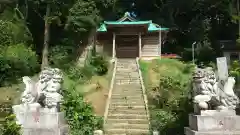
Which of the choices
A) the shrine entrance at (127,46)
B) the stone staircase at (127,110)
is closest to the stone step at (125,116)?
the stone staircase at (127,110)

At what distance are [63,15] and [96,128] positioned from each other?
576 inches

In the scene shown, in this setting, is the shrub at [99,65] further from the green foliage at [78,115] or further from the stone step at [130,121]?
the green foliage at [78,115]

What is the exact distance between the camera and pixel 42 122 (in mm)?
7148

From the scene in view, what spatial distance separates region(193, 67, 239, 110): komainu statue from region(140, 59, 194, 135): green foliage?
1.84 metres

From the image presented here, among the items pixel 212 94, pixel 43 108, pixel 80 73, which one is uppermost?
pixel 80 73

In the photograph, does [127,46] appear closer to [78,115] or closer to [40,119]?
[78,115]

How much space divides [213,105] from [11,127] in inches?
184

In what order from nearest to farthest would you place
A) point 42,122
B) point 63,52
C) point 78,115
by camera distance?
point 42,122, point 78,115, point 63,52

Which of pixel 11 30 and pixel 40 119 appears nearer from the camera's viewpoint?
pixel 40 119

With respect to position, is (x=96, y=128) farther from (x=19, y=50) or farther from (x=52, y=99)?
(x=19, y=50)

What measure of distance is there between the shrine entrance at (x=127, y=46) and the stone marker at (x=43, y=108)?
70.9 feet

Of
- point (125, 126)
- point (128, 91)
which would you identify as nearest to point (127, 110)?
point (125, 126)

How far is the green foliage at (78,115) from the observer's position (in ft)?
32.4

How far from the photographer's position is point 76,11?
70.3 ft
